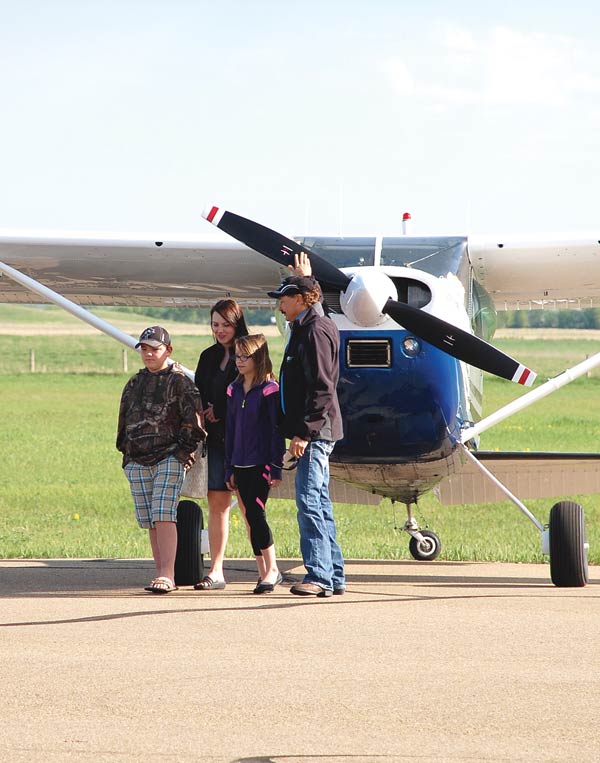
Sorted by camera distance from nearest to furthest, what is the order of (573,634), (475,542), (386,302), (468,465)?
(573,634) → (386,302) → (468,465) → (475,542)

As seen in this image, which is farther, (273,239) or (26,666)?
(273,239)

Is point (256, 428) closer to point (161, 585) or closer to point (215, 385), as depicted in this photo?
point (215, 385)

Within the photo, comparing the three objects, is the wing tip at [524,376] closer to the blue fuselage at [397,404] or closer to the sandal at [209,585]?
the blue fuselage at [397,404]

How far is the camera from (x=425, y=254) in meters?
8.59

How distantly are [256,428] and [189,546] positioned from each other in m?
1.34

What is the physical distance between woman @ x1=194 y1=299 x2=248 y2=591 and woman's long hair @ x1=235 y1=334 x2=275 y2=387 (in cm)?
19

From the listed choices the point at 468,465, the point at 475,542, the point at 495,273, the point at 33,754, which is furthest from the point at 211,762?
the point at 475,542

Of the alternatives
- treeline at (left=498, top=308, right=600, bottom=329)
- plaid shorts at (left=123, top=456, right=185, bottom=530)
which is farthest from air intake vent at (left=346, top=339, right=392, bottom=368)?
treeline at (left=498, top=308, right=600, bottom=329)

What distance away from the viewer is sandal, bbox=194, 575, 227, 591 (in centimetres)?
788

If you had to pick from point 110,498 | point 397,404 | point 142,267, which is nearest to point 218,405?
point 397,404

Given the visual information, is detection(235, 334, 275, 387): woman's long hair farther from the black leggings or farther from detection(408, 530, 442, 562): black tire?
detection(408, 530, 442, 562): black tire

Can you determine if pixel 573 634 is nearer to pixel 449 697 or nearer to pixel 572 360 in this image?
pixel 449 697

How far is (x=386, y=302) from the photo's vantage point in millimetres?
7715

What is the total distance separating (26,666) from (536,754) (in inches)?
85.0
